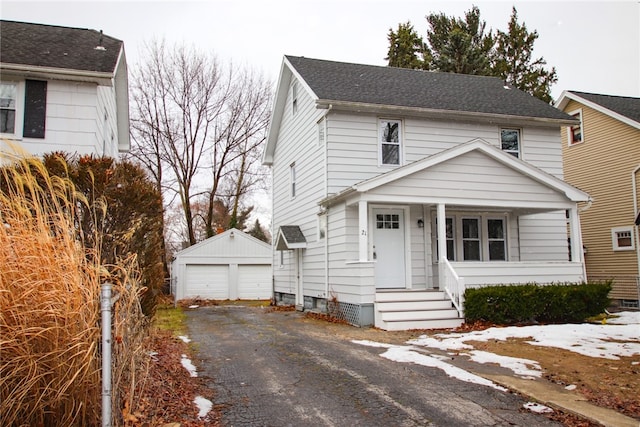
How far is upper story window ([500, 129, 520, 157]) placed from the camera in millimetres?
15211

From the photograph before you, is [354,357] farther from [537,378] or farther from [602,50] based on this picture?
[602,50]

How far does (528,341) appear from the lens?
8555 mm

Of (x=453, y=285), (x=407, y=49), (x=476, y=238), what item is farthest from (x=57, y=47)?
(x=407, y=49)

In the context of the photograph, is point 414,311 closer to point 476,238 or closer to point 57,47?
point 476,238

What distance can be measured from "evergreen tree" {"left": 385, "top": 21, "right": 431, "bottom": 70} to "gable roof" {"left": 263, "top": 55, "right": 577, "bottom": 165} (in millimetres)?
13968

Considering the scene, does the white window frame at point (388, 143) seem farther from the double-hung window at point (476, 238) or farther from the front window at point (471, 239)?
the front window at point (471, 239)

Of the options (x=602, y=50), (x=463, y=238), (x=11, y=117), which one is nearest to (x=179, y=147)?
(x=11, y=117)

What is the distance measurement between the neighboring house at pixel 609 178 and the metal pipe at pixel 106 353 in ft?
59.3

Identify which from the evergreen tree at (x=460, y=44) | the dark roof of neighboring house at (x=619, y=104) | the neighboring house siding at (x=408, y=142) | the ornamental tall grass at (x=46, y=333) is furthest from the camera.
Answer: the evergreen tree at (x=460, y=44)

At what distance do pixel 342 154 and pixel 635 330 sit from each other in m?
7.67

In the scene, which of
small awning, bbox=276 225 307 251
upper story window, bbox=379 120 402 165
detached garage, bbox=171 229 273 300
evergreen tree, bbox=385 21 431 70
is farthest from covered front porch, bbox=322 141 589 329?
evergreen tree, bbox=385 21 431 70

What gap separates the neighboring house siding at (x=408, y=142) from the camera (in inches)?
524

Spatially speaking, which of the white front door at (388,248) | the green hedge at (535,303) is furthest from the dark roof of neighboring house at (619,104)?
the white front door at (388,248)

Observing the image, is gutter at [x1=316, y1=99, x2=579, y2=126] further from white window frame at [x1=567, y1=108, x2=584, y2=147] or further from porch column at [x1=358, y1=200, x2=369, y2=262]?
white window frame at [x1=567, y1=108, x2=584, y2=147]
